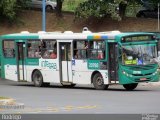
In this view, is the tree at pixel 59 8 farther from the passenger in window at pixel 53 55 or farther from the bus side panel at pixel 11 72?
the passenger in window at pixel 53 55

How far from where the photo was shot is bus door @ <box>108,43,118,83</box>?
29375 millimetres

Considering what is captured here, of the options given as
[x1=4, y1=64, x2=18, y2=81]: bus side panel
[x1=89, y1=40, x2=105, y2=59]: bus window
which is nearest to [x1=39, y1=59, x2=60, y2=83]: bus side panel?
[x1=4, y1=64, x2=18, y2=81]: bus side panel

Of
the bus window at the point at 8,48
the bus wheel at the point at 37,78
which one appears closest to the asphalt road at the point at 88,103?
the bus wheel at the point at 37,78

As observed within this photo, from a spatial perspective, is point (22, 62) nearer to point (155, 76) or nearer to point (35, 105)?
point (155, 76)

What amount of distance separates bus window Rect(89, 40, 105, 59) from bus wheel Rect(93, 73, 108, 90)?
0.90 meters


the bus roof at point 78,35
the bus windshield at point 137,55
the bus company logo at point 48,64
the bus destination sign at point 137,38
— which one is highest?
the bus roof at point 78,35

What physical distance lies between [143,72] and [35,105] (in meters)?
8.62

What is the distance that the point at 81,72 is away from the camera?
31.2 metres

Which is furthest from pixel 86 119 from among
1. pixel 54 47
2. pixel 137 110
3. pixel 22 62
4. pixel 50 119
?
pixel 22 62

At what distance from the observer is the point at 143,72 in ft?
95.3

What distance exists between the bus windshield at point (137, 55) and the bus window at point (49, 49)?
4949 millimetres

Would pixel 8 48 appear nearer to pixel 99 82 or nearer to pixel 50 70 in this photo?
pixel 50 70

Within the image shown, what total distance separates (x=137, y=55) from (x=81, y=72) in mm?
3434

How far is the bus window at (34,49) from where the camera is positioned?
34.0m
